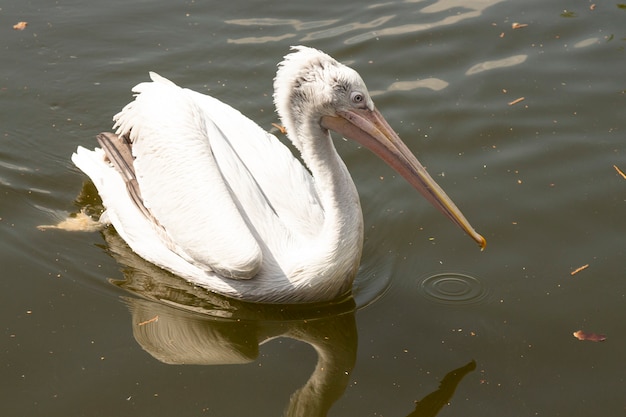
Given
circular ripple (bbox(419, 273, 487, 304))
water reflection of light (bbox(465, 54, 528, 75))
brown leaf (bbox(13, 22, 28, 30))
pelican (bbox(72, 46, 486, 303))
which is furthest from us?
brown leaf (bbox(13, 22, 28, 30))

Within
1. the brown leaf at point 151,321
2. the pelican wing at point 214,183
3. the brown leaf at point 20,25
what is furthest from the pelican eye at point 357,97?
the brown leaf at point 20,25

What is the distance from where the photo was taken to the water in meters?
4.73

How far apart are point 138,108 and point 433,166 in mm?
2005

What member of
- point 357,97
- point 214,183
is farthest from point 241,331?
point 357,97

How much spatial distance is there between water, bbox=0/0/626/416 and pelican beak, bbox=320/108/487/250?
23.0 inches

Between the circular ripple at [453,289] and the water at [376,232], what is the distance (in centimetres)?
1

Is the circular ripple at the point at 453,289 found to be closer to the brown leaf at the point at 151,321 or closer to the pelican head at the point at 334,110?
the pelican head at the point at 334,110

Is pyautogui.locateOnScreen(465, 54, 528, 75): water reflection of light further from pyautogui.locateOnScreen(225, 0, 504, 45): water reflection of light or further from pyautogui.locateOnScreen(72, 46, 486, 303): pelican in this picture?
pyautogui.locateOnScreen(72, 46, 486, 303): pelican

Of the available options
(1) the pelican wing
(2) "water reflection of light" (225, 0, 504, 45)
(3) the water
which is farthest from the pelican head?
(2) "water reflection of light" (225, 0, 504, 45)

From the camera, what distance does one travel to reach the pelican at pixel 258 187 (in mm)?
4902

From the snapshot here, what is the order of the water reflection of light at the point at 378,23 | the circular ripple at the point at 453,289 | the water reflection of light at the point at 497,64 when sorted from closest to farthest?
the circular ripple at the point at 453,289 → the water reflection of light at the point at 497,64 → the water reflection of light at the point at 378,23

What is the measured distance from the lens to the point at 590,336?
4996 mm

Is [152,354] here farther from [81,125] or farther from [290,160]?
[81,125]

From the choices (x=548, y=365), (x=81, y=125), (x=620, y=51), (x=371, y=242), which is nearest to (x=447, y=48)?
(x=620, y=51)
